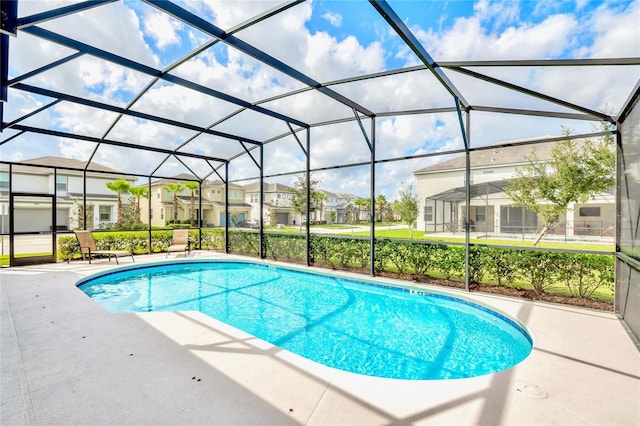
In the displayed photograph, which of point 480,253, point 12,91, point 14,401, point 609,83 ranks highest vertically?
point 12,91

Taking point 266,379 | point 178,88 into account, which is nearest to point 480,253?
point 266,379

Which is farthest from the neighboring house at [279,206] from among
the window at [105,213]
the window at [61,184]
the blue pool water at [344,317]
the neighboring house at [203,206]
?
the blue pool water at [344,317]

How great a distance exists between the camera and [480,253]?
20.5ft

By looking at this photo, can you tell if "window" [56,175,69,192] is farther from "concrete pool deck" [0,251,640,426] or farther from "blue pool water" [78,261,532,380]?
"concrete pool deck" [0,251,640,426]

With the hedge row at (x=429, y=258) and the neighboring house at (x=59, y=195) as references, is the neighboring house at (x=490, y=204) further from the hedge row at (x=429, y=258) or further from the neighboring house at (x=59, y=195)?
the neighboring house at (x=59, y=195)

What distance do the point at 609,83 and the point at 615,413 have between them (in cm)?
468

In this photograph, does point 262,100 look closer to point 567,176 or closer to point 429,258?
point 429,258

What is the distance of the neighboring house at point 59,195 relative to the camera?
899 centimetres

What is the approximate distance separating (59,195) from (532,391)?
24.0 meters

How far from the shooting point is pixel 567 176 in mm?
7648

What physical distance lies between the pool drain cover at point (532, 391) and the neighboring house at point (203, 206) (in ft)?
83.2

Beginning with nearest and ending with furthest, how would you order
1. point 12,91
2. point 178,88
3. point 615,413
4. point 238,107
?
point 615,413, point 12,91, point 178,88, point 238,107

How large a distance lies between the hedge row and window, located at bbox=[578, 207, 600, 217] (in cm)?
1730

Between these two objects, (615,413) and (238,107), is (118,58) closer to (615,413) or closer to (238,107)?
(238,107)
